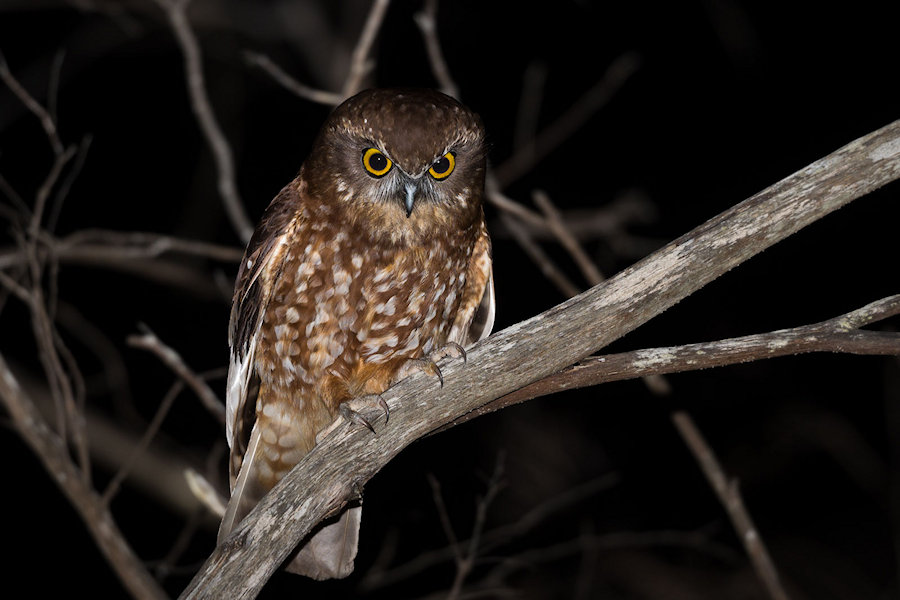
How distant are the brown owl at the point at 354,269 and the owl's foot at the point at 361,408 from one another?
194mm

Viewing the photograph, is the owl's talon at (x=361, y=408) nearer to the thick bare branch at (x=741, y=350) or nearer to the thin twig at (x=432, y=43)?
the thick bare branch at (x=741, y=350)

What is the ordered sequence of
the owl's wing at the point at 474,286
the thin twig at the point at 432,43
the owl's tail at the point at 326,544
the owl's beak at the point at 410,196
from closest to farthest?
the owl's beak at the point at 410,196, the owl's tail at the point at 326,544, the owl's wing at the point at 474,286, the thin twig at the point at 432,43

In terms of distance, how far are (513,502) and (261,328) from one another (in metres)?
3.15

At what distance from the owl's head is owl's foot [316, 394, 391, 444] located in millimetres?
569

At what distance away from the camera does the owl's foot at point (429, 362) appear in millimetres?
2459

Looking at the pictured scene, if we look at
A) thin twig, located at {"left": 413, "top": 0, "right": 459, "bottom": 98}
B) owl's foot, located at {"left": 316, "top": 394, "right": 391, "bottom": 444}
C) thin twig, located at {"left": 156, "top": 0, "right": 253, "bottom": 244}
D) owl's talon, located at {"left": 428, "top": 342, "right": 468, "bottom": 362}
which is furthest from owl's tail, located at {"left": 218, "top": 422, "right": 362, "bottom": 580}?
thin twig, located at {"left": 413, "top": 0, "right": 459, "bottom": 98}

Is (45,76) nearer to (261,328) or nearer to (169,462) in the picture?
(169,462)

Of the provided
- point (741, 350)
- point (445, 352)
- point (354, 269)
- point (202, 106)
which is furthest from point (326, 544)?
point (202, 106)

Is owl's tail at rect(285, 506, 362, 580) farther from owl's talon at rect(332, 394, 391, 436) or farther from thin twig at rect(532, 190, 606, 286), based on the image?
thin twig at rect(532, 190, 606, 286)

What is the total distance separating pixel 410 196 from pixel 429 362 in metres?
0.51

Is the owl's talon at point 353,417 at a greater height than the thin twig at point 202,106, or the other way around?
the thin twig at point 202,106

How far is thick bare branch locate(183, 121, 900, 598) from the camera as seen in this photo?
6.56 feet

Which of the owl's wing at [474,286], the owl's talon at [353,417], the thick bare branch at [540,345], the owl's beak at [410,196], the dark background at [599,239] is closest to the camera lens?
the thick bare branch at [540,345]

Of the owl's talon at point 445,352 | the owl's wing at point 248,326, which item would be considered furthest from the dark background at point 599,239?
the owl's talon at point 445,352
